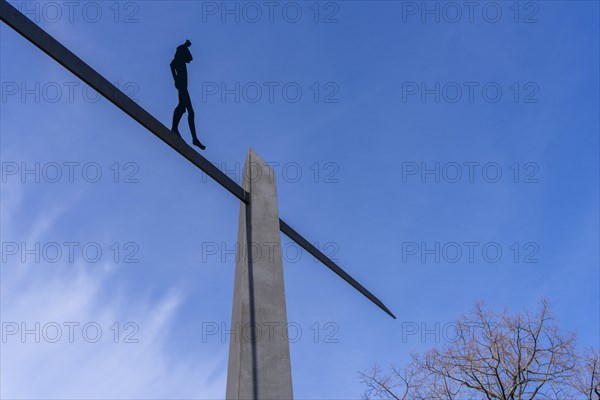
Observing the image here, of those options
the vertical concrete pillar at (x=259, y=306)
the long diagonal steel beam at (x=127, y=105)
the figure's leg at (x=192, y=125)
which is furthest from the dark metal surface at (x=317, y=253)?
the figure's leg at (x=192, y=125)

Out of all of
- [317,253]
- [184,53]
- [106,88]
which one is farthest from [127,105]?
[317,253]

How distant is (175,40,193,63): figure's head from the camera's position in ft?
27.7

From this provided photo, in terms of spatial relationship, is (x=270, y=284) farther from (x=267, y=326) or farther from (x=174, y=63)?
(x=174, y=63)

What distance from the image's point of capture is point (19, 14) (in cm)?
594

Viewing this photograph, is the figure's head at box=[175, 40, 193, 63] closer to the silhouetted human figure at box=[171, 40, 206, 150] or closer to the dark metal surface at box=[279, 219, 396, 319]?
the silhouetted human figure at box=[171, 40, 206, 150]

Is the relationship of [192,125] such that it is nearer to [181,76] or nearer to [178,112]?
[178,112]

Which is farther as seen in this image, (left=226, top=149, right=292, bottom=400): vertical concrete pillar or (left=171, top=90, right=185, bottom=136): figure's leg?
(left=171, top=90, right=185, bottom=136): figure's leg

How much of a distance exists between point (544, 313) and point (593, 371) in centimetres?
203

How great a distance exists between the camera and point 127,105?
7266 mm

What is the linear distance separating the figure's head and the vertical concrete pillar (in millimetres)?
1779

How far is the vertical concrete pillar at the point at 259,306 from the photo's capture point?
7.40m

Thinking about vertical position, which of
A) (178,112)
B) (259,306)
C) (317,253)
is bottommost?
(259,306)

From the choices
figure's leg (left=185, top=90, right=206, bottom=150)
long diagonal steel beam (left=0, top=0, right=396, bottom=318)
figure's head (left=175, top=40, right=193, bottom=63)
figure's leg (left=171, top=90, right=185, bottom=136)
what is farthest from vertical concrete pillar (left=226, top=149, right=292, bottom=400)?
figure's head (left=175, top=40, right=193, bottom=63)

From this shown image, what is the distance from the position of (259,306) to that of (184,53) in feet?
12.1
